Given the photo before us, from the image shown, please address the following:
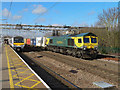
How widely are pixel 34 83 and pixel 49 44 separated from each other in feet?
75.2

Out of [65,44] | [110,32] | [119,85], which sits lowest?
[119,85]

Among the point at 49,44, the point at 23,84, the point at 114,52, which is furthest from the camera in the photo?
the point at 49,44

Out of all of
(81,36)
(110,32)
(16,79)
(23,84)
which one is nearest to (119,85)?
(23,84)

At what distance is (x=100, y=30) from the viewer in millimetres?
27562

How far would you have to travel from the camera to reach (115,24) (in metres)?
25.4

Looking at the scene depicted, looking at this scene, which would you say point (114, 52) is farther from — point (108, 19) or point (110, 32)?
point (108, 19)

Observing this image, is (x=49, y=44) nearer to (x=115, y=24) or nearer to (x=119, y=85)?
(x=115, y=24)

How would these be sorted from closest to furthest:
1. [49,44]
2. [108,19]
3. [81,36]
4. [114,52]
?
[81,36] → [114,52] → [108,19] → [49,44]

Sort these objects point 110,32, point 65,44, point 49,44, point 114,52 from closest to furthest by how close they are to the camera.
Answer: point 65,44
point 114,52
point 110,32
point 49,44

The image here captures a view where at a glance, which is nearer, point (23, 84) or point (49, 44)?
point (23, 84)

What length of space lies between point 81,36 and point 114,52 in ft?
30.5

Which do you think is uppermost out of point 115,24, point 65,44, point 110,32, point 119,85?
point 115,24

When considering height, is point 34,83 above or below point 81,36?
below

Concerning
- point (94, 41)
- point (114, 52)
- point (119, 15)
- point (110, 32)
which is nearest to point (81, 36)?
point (94, 41)
